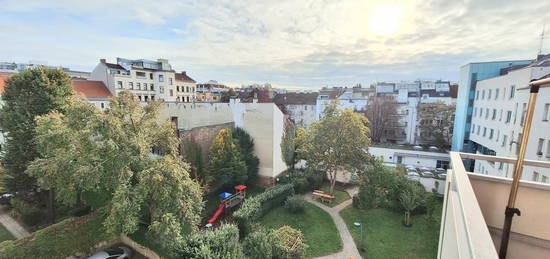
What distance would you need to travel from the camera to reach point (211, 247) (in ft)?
28.1

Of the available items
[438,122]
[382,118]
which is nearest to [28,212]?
[382,118]

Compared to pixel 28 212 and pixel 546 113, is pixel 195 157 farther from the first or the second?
pixel 546 113

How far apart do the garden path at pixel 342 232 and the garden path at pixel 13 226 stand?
17118 millimetres

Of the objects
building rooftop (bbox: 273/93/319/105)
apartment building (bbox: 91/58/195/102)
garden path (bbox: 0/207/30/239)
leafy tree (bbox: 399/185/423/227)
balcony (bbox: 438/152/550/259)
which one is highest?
apartment building (bbox: 91/58/195/102)

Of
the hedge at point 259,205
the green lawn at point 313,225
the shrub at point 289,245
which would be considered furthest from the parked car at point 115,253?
the shrub at point 289,245

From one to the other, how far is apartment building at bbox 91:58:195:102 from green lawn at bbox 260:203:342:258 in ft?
89.1

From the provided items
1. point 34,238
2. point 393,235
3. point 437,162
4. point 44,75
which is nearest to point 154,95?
point 44,75

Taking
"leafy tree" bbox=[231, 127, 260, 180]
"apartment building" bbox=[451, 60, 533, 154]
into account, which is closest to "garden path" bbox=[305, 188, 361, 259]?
"leafy tree" bbox=[231, 127, 260, 180]

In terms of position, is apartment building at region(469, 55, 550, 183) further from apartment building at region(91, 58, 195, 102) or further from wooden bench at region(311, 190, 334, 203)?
apartment building at region(91, 58, 195, 102)

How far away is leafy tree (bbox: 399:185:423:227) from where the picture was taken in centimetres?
→ 1488

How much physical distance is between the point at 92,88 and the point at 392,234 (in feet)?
125

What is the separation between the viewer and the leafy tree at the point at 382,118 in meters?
39.2

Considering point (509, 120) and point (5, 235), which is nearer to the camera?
point (5, 235)

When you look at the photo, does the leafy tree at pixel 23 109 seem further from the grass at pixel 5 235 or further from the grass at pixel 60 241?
the grass at pixel 60 241
